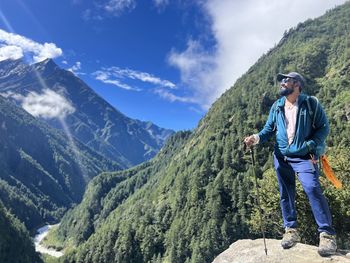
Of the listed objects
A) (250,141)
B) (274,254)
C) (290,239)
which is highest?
(250,141)

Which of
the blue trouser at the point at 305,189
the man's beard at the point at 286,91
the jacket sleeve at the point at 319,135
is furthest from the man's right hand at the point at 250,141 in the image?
the jacket sleeve at the point at 319,135

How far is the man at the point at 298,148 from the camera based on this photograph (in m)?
11.7

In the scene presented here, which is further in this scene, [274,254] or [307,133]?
[274,254]

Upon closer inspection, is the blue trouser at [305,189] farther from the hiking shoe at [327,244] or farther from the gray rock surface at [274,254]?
the gray rock surface at [274,254]

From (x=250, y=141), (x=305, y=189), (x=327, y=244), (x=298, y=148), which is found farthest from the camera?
(x=250, y=141)

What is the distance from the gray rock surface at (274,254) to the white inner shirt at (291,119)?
3421mm

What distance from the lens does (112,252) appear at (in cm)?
18475

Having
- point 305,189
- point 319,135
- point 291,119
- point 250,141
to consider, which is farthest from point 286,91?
point 305,189

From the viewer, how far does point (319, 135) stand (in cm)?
1183

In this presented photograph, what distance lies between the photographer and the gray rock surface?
11.8 metres

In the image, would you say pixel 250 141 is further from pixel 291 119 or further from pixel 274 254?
pixel 274 254

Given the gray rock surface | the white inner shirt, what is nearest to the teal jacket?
the white inner shirt

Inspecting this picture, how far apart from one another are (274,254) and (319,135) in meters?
3.99

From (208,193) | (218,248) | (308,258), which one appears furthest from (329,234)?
(208,193)
